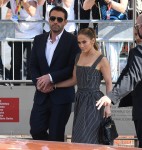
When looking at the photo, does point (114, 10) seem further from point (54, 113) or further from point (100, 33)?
point (54, 113)

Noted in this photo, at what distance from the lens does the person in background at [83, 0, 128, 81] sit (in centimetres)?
840

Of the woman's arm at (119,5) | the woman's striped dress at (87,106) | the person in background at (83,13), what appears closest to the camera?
the woman's striped dress at (87,106)

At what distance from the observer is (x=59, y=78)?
23.5ft

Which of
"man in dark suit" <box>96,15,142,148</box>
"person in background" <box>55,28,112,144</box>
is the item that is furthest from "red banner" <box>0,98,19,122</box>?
"man in dark suit" <box>96,15,142,148</box>

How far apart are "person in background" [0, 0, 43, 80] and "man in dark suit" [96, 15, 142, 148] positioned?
289 cm

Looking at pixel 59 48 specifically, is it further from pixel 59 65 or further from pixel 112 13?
pixel 112 13

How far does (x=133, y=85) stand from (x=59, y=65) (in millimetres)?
1878

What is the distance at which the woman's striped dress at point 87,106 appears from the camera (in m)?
6.78

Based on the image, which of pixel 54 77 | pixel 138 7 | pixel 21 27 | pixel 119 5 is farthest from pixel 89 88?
pixel 138 7

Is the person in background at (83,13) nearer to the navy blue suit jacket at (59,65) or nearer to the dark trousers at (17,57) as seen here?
the dark trousers at (17,57)

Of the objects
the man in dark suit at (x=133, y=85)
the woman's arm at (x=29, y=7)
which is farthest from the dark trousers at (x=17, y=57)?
the man in dark suit at (x=133, y=85)

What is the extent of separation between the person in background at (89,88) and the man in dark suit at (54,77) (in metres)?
0.33

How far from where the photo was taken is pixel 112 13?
861cm

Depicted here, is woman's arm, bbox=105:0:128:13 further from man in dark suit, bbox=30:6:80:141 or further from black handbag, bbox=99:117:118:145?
black handbag, bbox=99:117:118:145
